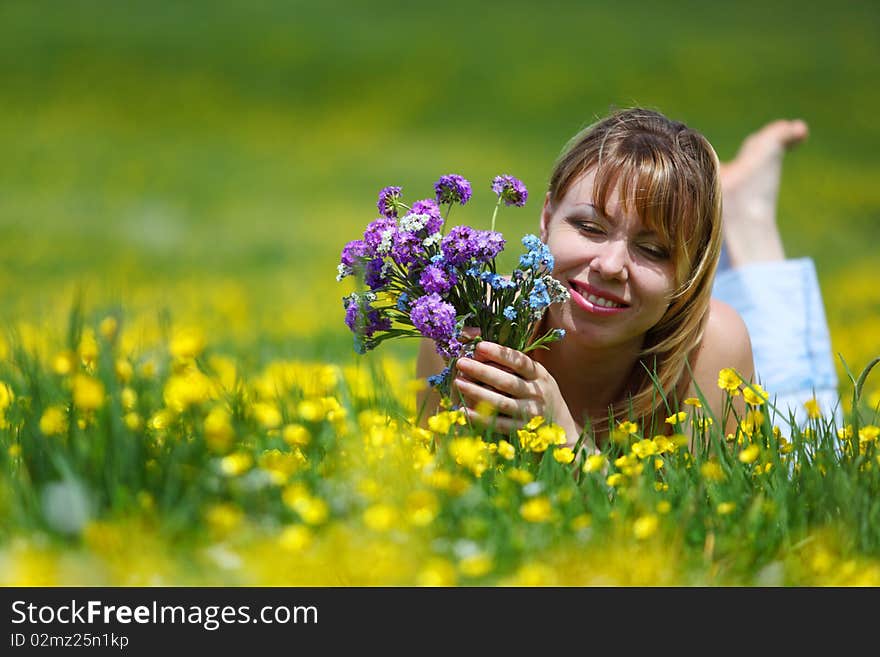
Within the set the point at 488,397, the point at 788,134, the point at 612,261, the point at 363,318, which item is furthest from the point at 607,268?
the point at 788,134

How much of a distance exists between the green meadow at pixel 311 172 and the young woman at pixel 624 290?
35 cm

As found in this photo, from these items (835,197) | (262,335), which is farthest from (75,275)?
(835,197)

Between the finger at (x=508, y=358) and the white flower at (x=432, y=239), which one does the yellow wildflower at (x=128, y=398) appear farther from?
the finger at (x=508, y=358)

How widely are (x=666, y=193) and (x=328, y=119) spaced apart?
78.3 feet

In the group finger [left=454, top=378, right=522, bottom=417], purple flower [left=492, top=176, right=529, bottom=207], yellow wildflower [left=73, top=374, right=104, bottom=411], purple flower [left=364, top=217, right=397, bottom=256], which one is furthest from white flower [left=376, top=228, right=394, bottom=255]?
yellow wildflower [left=73, top=374, right=104, bottom=411]

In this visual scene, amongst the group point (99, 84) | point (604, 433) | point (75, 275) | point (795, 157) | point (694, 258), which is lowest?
point (604, 433)

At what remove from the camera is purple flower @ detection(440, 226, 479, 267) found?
2.47 m

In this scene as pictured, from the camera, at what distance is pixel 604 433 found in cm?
377

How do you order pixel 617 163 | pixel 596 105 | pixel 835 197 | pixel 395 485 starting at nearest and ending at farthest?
pixel 395 485
pixel 617 163
pixel 835 197
pixel 596 105

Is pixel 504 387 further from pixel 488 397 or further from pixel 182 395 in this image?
pixel 182 395

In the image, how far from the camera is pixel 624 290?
3018 millimetres

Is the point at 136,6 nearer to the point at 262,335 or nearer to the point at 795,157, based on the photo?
the point at 795,157
